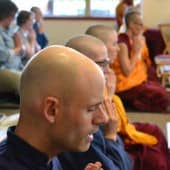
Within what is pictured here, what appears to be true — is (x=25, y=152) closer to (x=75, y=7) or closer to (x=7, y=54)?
(x=7, y=54)

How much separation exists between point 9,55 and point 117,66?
3.38 ft

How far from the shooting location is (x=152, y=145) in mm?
2314

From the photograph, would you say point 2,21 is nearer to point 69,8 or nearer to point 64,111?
point 64,111

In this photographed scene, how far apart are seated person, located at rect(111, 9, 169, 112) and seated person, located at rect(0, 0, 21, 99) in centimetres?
97

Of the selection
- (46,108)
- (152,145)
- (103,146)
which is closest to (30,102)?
(46,108)

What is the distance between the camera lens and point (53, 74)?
0.98m

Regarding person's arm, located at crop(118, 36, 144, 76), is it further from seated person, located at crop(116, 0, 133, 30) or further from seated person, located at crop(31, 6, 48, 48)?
seated person, located at crop(116, 0, 133, 30)

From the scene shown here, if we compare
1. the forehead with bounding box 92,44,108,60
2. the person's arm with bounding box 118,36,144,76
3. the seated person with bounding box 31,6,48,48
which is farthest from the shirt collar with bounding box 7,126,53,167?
the seated person with bounding box 31,6,48,48

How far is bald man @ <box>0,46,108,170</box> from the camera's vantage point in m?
0.97

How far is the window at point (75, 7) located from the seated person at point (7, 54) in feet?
12.1

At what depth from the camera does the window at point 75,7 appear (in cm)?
780

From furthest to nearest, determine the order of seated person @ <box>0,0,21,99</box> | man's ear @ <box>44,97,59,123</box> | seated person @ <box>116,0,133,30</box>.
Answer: seated person @ <box>116,0,133,30</box> < seated person @ <box>0,0,21,99</box> < man's ear @ <box>44,97,59,123</box>

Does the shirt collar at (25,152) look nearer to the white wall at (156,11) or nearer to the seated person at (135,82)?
the seated person at (135,82)

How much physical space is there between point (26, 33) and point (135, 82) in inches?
74.9
